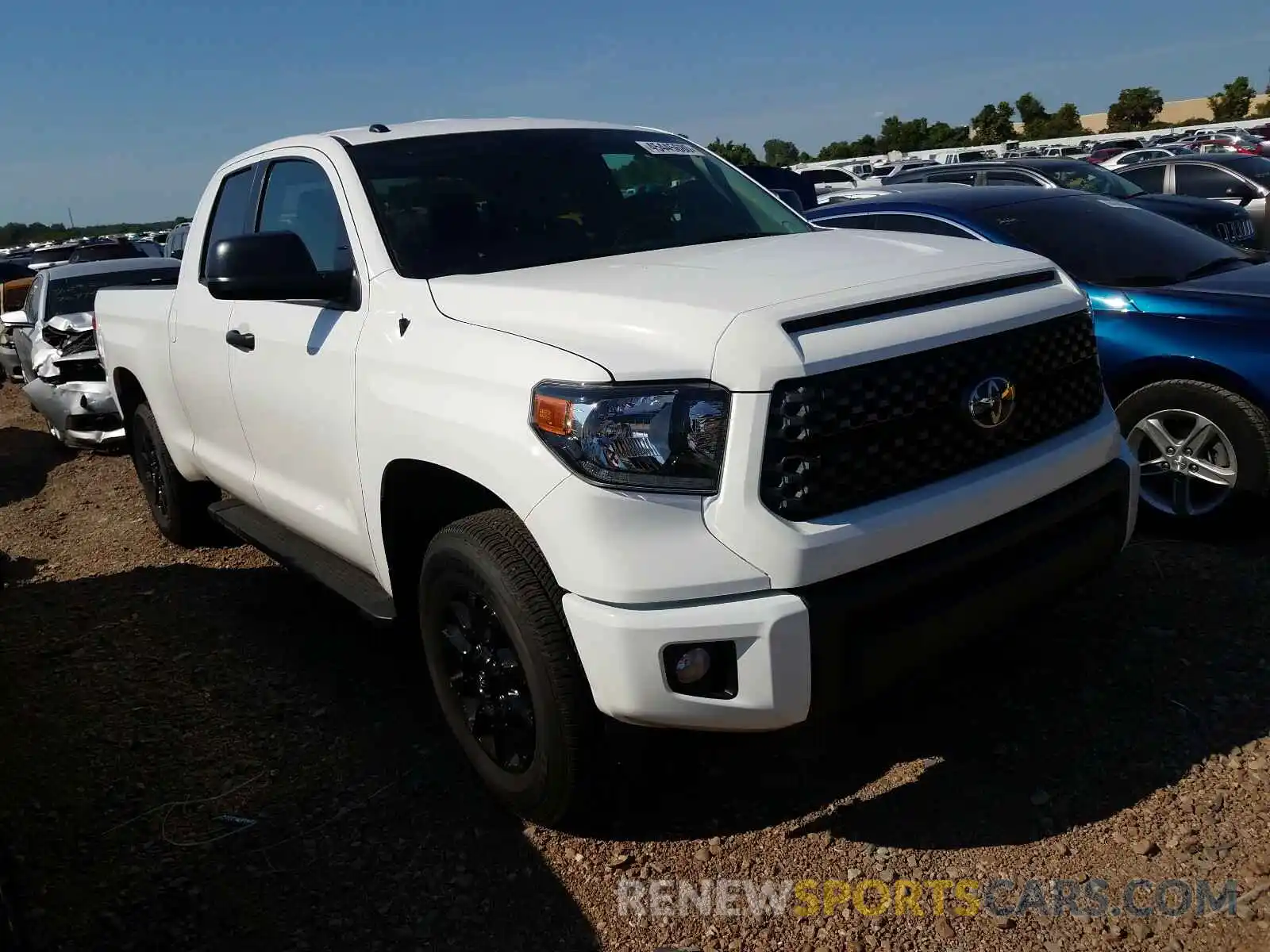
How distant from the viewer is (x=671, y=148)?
169 inches

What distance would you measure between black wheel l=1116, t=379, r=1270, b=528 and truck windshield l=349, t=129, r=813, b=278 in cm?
172

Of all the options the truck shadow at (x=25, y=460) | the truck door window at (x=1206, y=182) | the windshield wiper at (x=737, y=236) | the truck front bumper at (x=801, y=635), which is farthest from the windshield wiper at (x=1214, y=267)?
the truck door window at (x=1206, y=182)

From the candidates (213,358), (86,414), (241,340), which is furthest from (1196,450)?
(86,414)

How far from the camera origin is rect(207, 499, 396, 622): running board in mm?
3496

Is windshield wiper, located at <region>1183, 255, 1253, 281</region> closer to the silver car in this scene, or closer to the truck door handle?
the truck door handle

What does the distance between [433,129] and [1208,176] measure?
48.2 ft

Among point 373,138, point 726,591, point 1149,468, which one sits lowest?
point 1149,468

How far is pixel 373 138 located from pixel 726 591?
92.8 inches

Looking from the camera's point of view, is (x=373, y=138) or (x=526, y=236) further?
(x=373, y=138)

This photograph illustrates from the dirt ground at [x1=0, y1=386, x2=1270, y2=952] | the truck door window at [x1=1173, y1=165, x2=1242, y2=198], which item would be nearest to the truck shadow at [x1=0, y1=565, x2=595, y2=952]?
the dirt ground at [x1=0, y1=386, x2=1270, y2=952]

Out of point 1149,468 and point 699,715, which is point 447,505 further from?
point 1149,468

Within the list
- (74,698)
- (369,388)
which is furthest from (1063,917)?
(74,698)

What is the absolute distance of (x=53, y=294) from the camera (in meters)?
10.3

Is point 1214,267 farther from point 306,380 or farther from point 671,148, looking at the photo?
point 306,380
